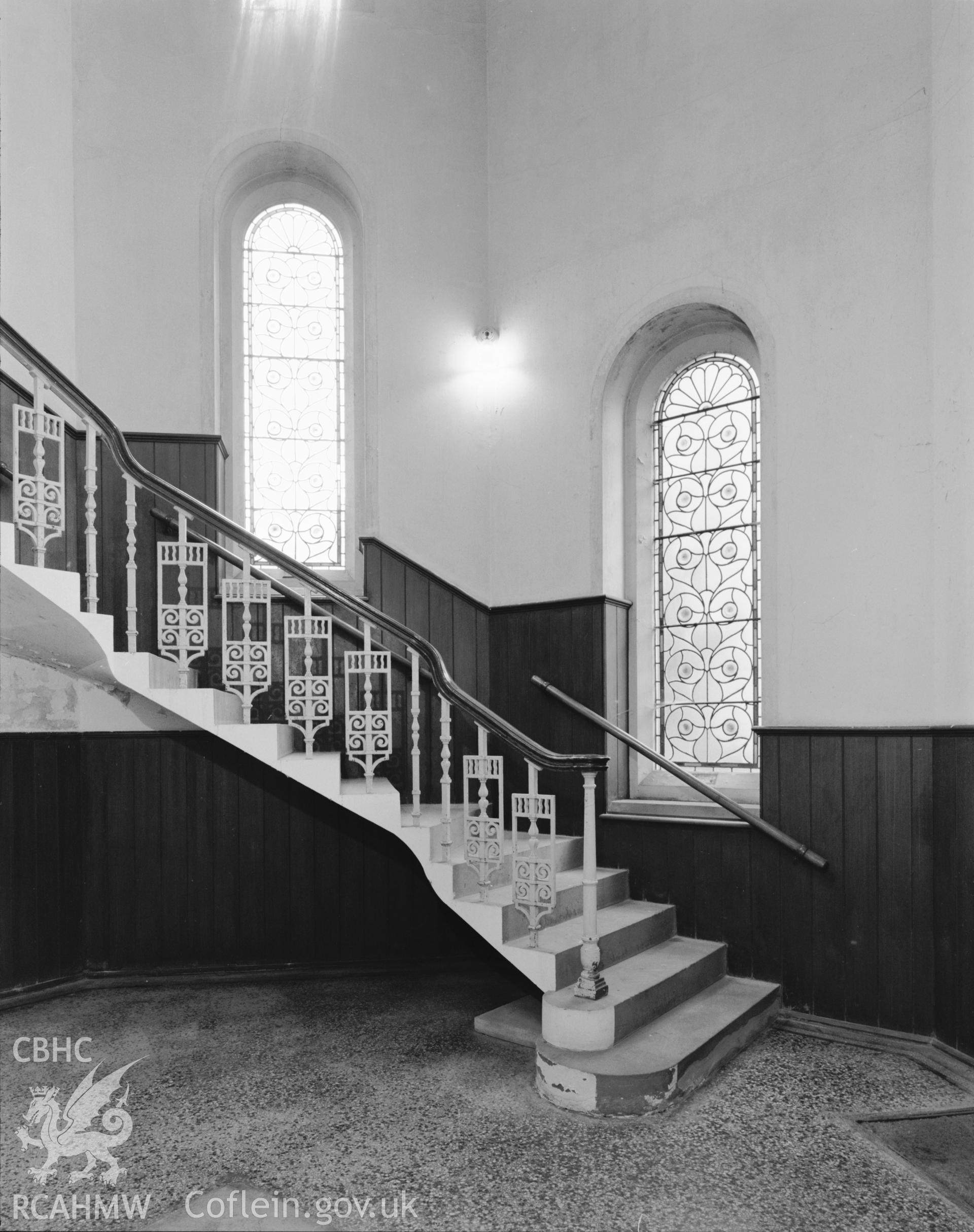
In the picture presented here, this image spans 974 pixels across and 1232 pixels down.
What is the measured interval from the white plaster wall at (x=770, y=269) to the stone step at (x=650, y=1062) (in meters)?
1.54

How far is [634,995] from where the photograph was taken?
4086 mm

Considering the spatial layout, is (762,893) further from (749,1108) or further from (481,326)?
Result: (481,326)

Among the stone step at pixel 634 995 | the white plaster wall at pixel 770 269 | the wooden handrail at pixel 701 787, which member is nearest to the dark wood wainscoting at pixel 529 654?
the wooden handrail at pixel 701 787

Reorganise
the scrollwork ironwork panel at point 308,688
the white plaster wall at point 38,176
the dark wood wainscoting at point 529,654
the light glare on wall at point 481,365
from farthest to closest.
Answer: the light glare on wall at point 481,365 < the dark wood wainscoting at point 529,654 < the white plaster wall at point 38,176 < the scrollwork ironwork panel at point 308,688

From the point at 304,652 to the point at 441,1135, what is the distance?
2072 mm

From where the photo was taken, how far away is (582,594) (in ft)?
18.7

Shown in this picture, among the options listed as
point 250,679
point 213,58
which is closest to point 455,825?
point 250,679

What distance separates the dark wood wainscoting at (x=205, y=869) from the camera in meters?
5.34

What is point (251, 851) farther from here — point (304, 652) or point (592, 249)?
point (592, 249)

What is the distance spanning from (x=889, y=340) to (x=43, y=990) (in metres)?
5.47

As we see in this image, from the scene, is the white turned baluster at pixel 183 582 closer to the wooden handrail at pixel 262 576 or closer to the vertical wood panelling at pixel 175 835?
the wooden handrail at pixel 262 576

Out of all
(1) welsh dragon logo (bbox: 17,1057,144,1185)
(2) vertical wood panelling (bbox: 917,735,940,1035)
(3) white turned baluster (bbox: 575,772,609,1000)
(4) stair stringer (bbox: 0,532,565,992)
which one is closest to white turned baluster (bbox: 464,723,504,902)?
(4) stair stringer (bbox: 0,532,565,992)

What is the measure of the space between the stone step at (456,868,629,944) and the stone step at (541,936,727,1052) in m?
0.33

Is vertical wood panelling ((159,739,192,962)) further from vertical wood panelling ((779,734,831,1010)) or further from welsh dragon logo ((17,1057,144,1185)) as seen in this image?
vertical wood panelling ((779,734,831,1010))
